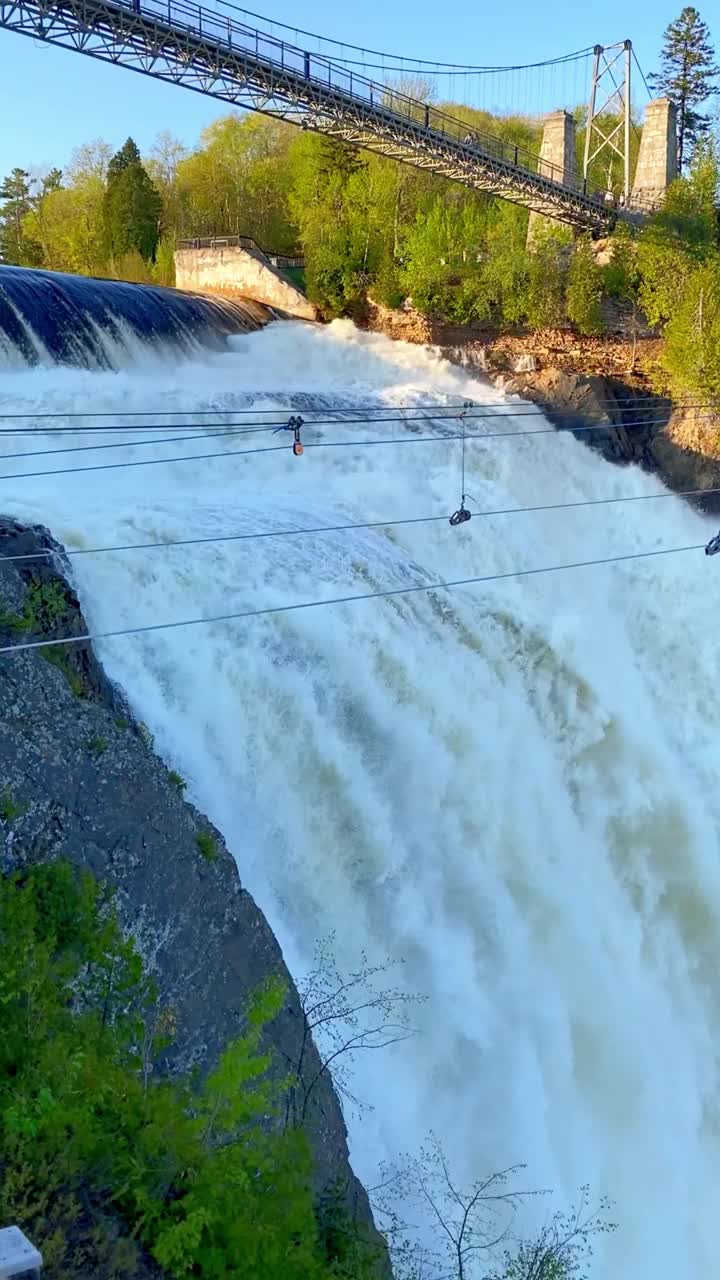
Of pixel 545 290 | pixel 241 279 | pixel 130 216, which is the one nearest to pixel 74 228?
pixel 130 216

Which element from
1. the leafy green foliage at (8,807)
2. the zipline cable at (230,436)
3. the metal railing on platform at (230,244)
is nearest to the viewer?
the leafy green foliage at (8,807)

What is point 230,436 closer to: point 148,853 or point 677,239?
point 148,853

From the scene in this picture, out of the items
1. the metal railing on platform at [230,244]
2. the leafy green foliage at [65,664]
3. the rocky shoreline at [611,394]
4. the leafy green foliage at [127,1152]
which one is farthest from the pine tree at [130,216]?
the leafy green foliage at [127,1152]

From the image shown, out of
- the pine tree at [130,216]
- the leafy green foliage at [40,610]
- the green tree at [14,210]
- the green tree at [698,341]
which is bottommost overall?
the leafy green foliage at [40,610]

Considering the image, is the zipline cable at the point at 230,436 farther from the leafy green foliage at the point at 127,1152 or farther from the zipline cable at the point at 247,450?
the leafy green foliage at the point at 127,1152

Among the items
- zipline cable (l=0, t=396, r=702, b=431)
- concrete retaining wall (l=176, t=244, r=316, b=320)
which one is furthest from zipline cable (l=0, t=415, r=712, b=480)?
concrete retaining wall (l=176, t=244, r=316, b=320)

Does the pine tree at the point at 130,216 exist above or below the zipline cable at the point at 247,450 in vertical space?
above
